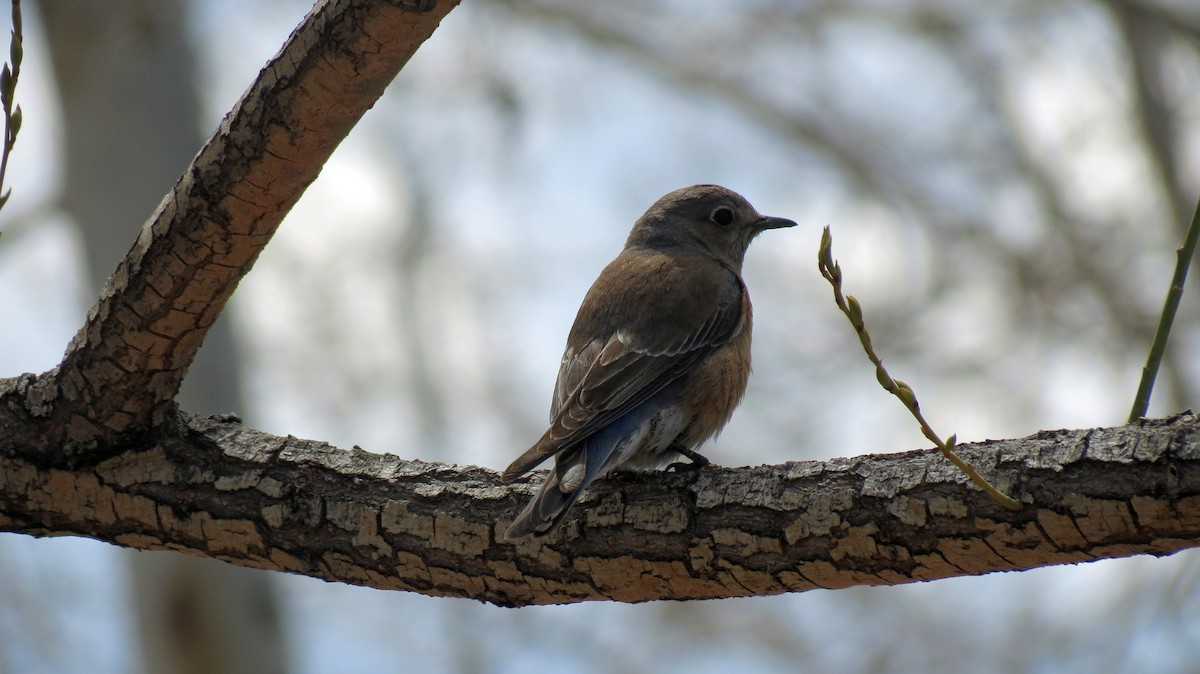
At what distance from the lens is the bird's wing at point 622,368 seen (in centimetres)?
425

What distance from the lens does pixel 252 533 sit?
3750 mm

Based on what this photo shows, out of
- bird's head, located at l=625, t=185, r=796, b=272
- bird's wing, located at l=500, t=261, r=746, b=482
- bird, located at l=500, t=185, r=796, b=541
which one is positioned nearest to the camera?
bird, located at l=500, t=185, r=796, b=541

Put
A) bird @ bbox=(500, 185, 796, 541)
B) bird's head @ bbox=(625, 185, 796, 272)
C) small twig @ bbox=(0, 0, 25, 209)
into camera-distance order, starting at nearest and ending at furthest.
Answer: small twig @ bbox=(0, 0, 25, 209) < bird @ bbox=(500, 185, 796, 541) < bird's head @ bbox=(625, 185, 796, 272)

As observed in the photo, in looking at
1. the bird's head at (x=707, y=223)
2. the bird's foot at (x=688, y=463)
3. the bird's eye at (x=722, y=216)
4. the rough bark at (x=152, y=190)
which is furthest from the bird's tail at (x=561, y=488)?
the rough bark at (x=152, y=190)

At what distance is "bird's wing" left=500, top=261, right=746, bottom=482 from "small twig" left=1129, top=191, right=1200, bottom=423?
187cm

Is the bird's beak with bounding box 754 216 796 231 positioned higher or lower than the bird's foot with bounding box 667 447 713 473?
higher

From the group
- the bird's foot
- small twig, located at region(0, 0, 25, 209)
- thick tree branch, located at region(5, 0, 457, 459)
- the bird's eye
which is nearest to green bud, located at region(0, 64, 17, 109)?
small twig, located at region(0, 0, 25, 209)

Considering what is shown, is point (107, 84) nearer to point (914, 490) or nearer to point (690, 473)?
point (690, 473)

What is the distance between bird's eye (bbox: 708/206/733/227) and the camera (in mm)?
6309

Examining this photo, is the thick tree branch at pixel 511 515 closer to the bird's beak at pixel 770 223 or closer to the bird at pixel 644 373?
the bird at pixel 644 373

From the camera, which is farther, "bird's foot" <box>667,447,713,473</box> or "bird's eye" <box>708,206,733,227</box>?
"bird's eye" <box>708,206,733,227</box>

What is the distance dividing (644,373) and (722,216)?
186 centimetres

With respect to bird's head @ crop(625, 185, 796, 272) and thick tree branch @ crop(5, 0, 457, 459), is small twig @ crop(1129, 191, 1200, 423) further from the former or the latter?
bird's head @ crop(625, 185, 796, 272)

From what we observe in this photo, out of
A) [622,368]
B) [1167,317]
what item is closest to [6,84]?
[622,368]
